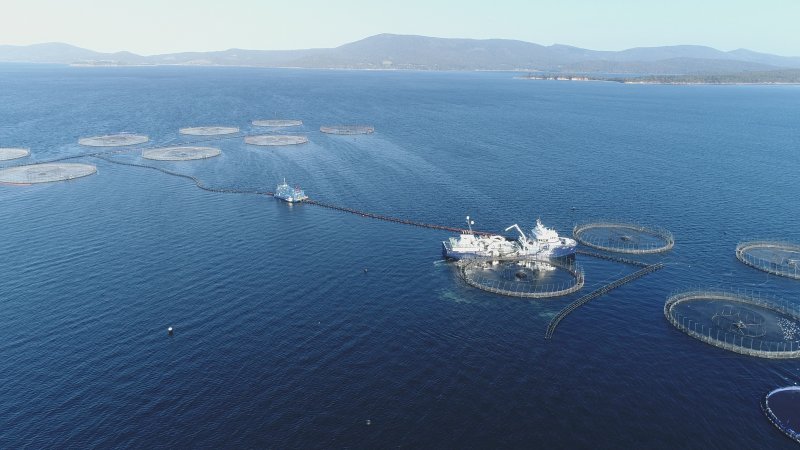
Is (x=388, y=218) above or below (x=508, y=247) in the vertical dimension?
below

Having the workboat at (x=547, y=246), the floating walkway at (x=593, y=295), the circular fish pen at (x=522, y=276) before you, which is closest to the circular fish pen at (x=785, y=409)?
the floating walkway at (x=593, y=295)

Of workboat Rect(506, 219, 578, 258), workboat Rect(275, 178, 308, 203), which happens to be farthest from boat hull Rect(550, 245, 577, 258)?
workboat Rect(275, 178, 308, 203)

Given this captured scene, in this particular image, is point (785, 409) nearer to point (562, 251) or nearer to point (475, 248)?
point (562, 251)

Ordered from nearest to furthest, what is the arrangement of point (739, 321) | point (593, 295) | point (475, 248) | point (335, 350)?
point (335, 350) → point (739, 321) → point (593, 295) → point (475, 248)

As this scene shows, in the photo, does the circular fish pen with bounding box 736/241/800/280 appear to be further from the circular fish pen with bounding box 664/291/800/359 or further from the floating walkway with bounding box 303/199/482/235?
the floating walkway with bounding box 303/199/482/235

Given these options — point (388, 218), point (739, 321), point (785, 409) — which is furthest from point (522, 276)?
point (785, 409)

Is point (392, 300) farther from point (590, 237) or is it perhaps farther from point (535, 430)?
point (590, 237)
